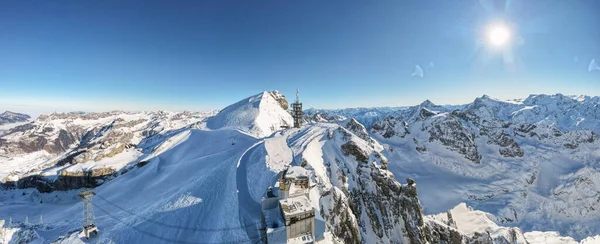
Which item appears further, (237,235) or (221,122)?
(221,122)

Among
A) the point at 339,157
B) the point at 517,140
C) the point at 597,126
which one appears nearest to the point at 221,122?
the point at 339,157

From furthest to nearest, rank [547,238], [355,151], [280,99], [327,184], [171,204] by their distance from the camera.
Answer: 1. [280,99]
2. [547,238]
3. [355,151]
4. [327,184]
5. [171,204]

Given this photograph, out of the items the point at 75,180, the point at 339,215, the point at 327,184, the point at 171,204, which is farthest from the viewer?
the point at 75,180

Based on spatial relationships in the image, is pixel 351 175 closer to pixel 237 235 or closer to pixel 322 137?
pixel 322 137

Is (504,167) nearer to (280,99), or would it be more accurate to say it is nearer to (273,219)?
(280,99)

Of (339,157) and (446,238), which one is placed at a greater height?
(339,157)

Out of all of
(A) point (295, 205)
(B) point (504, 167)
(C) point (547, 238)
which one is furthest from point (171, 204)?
(B) point (504, 167)
